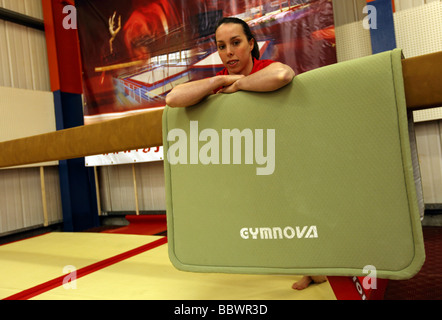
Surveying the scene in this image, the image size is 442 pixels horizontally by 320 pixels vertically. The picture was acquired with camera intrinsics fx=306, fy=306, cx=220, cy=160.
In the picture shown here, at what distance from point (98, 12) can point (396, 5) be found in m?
3.12

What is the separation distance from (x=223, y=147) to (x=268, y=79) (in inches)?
7.3

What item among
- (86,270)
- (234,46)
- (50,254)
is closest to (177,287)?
(86,270)

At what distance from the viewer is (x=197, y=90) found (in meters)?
0.74

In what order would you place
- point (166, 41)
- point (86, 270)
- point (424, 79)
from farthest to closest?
point (166, 41) < point (86, 270) < point (424, 79)

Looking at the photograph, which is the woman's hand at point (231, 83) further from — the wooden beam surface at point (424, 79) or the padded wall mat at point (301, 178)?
the wooden beam surface at point (424, 79)

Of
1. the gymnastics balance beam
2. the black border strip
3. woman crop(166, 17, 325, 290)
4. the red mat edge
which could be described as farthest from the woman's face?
the black border strip

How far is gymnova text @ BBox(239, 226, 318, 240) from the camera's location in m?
0.65

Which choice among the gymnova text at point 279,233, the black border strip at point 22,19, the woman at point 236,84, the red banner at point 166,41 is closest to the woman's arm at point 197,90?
the woman at point 236,84

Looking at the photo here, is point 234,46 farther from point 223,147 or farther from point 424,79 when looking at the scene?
point 424,79

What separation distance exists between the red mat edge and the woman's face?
102 cm

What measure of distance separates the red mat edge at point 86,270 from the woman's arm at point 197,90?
2.93 feet

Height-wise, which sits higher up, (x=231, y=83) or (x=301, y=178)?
→ (x=231, y=83)

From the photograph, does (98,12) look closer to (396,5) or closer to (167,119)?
(396,5)

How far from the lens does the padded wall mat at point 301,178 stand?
0.57 meters
